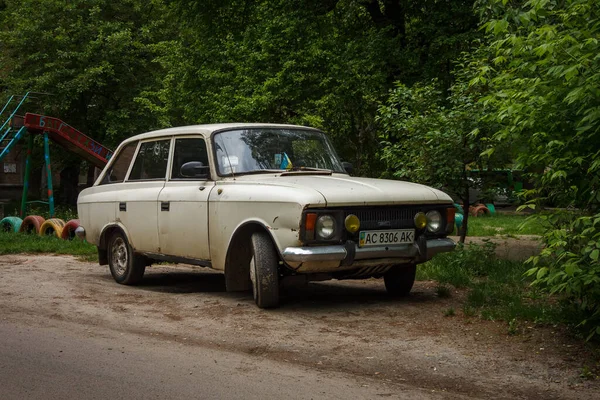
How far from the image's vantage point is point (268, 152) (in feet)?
29.3

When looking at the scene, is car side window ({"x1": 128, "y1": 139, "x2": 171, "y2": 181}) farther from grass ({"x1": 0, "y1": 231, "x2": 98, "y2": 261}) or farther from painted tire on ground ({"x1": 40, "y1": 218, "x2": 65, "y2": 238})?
painted tire on ground ({"x1": 40, "y1": 218, "x2": 65, "y2": 238})

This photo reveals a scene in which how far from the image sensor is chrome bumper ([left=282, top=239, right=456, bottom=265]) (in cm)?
737

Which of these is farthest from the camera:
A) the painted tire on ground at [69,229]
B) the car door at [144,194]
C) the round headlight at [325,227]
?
the painted tire on ground at [69,229]

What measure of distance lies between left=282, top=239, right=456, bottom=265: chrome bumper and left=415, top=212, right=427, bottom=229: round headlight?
0.53ft

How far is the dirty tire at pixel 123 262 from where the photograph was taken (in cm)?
998

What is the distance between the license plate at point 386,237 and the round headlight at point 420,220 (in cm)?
10

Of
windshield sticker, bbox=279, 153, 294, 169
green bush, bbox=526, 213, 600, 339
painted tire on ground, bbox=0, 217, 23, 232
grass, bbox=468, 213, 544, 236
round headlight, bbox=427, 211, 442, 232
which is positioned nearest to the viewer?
green bush, bbox=526, 213, 600, 339

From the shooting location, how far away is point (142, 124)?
Result: 29.8 m

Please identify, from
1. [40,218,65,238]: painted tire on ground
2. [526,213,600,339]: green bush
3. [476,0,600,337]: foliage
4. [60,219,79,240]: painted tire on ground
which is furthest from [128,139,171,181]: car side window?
[40,218,65,238]: painted tire on ground

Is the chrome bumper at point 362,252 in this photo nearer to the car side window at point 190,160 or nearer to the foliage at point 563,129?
the foliage at point 563,129

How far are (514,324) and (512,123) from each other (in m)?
1.78

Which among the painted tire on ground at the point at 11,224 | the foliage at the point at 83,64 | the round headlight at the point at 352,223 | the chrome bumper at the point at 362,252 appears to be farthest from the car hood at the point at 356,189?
the foliage at the point at 83,64

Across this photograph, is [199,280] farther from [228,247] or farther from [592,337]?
[592,337]

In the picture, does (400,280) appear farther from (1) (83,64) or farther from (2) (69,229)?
(1) (83,64)
